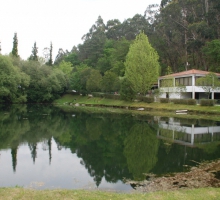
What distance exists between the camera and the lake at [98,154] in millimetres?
10305

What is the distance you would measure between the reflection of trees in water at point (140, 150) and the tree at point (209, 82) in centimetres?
2199

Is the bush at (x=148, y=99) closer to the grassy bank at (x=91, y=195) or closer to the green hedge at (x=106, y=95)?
the green hedge at (x=106, y=95)

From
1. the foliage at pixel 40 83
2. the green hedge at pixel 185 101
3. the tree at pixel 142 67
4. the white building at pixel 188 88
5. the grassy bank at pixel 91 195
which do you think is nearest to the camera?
the grassy bank at pixel 91 195

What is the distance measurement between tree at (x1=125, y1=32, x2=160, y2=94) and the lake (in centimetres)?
2444

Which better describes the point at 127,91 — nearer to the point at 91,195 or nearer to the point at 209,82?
the point at 209,82

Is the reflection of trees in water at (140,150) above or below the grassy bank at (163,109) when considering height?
below

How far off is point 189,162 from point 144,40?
127 feet

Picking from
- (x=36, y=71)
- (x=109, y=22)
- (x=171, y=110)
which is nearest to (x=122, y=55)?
(x=36, y=71)

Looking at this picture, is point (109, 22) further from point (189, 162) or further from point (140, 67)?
point (189, 162)

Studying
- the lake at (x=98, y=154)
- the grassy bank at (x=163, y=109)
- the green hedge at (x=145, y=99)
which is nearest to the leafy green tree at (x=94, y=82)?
the grassy bank at (x=163, y=109)

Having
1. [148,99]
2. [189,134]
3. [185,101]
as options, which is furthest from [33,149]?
[148,99]

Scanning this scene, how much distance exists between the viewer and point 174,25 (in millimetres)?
57906

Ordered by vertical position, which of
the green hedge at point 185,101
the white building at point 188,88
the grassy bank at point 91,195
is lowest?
the grassy bank at point 91,195

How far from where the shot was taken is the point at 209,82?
4000 cm
